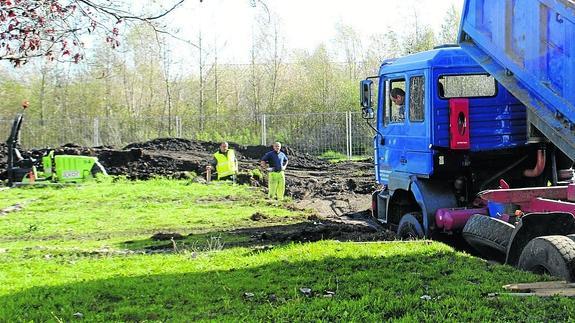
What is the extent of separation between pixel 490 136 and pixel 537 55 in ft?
9.89

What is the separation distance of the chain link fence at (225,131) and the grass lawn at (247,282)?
2169cm

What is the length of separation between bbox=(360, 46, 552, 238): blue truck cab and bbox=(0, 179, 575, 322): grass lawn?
1.32 metres

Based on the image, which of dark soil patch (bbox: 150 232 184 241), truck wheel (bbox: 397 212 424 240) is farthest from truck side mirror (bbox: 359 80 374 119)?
dark soil patch (bbox: 150 232 184 241)

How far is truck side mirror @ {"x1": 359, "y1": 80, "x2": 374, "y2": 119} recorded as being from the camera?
1049 cm

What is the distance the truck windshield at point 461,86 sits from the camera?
9.41 m

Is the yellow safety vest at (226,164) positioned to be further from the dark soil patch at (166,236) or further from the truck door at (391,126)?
the truck door at (391,126)

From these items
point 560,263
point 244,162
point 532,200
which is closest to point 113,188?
point 244,162

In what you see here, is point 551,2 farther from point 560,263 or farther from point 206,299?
point 206,299

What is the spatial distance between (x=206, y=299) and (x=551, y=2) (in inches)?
163

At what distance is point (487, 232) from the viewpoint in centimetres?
805

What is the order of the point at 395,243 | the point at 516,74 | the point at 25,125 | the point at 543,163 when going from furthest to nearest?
1. the point at 25,125
2. the point at 543,163
3. the point at 395,243
4. the point at 516,74

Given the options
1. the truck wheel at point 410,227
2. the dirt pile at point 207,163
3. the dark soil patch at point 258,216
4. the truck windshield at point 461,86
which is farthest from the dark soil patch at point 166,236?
the dirt pile at point 207,163

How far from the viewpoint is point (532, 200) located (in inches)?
327

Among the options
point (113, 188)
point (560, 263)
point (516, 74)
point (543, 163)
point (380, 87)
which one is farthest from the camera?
point (113, 188)
